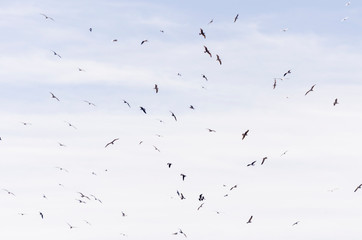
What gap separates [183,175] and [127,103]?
807 centimetres

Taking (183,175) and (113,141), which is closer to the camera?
(113,141)

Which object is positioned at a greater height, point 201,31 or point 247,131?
point 201,31

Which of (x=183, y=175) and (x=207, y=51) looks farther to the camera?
(x=183, y=175)

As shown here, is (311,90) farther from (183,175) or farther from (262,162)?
(183,175)

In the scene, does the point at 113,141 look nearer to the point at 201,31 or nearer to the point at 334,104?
the point at 201,31

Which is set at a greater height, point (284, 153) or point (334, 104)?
point (334, 104)

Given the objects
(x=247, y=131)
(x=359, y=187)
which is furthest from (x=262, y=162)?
(x=359, y=187)

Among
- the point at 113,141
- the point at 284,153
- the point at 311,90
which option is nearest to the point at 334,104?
the point at 311,90

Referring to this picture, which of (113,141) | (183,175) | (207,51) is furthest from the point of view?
(183,175)

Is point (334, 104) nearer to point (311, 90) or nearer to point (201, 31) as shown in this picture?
point (311, 90)

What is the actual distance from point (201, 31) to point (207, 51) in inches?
67.2

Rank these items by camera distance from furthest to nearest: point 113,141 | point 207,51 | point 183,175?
point 183,175
point 113,141
point 207,51

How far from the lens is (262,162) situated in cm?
6762

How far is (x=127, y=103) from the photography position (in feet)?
216
